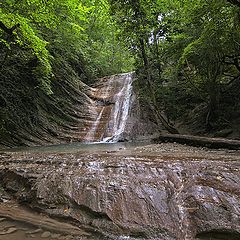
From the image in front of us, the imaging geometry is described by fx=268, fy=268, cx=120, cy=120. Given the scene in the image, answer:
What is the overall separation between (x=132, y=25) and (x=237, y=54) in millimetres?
4109

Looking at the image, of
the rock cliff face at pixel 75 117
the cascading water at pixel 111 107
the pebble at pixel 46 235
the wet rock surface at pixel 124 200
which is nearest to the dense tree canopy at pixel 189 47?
the rock cliff face at pixel 75 117

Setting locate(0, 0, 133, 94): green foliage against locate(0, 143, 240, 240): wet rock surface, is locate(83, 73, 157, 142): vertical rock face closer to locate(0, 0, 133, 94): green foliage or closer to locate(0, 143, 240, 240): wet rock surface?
locate(0, 0, 133, 94): green foliage

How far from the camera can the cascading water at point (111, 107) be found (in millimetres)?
14070

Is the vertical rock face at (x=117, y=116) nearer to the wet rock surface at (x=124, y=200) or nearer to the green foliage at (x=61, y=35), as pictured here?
the green foliage at (x=61, y=35)

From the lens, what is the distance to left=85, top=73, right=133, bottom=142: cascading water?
14070 millimetres

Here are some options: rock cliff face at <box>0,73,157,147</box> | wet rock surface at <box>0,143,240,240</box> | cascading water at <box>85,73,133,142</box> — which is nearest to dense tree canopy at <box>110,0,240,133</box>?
rock cliff face at <box>0,73,157,147</box>

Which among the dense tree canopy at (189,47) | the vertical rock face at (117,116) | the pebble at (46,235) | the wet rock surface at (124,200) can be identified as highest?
the dense tree canopy at (189,47)

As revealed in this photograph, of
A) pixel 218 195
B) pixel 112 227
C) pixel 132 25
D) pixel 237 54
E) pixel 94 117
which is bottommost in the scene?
pixel 112 227

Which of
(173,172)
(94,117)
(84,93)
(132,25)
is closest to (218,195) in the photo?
(173,172)

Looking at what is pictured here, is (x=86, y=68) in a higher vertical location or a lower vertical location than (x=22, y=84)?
higher

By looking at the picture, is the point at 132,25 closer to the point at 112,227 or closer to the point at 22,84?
the point at 22,84

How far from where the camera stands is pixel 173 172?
4.20 meters

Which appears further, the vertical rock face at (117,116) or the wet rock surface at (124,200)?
the vertical rock face at (117,116)

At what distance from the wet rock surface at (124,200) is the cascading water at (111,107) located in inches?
350
